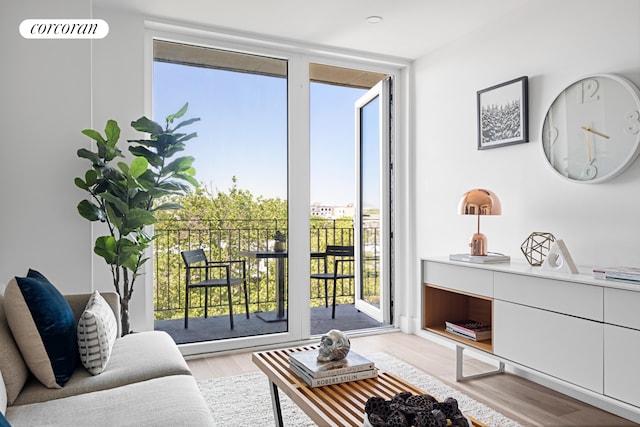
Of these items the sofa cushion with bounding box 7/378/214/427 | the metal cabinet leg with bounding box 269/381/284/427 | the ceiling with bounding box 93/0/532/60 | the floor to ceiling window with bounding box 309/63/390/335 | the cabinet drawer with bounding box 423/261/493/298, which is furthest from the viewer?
the floor to ceiling window with bounding box 309/63/390/335

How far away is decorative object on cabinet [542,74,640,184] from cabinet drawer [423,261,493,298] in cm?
81

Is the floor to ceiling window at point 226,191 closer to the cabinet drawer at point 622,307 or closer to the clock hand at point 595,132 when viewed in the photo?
the clock hand at point 595,132

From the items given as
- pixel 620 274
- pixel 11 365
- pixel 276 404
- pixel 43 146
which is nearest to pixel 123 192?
pixel 43 146

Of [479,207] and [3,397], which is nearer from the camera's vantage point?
[3,397]

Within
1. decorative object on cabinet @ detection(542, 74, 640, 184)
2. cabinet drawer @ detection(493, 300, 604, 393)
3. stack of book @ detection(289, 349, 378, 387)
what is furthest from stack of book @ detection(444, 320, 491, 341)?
stack of book @ detection(289, 349, 378, 387)

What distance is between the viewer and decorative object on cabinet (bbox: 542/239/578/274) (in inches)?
95.5

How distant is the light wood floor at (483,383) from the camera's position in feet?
8.23

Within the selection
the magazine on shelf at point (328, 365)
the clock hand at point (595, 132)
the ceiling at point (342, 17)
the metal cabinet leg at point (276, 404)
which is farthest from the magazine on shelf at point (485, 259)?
the ceiling at point (342, 17)

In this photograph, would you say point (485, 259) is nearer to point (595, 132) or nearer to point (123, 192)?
point (595, 132)

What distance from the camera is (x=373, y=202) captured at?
4.62 meters

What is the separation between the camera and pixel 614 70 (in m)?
2.59

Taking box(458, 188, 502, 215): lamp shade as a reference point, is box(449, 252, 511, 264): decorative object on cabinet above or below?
below

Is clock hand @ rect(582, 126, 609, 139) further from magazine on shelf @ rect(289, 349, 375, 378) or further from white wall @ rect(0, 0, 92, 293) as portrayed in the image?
white wall @ rect(0, 0, 92, 293)

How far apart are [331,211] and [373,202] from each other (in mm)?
454
